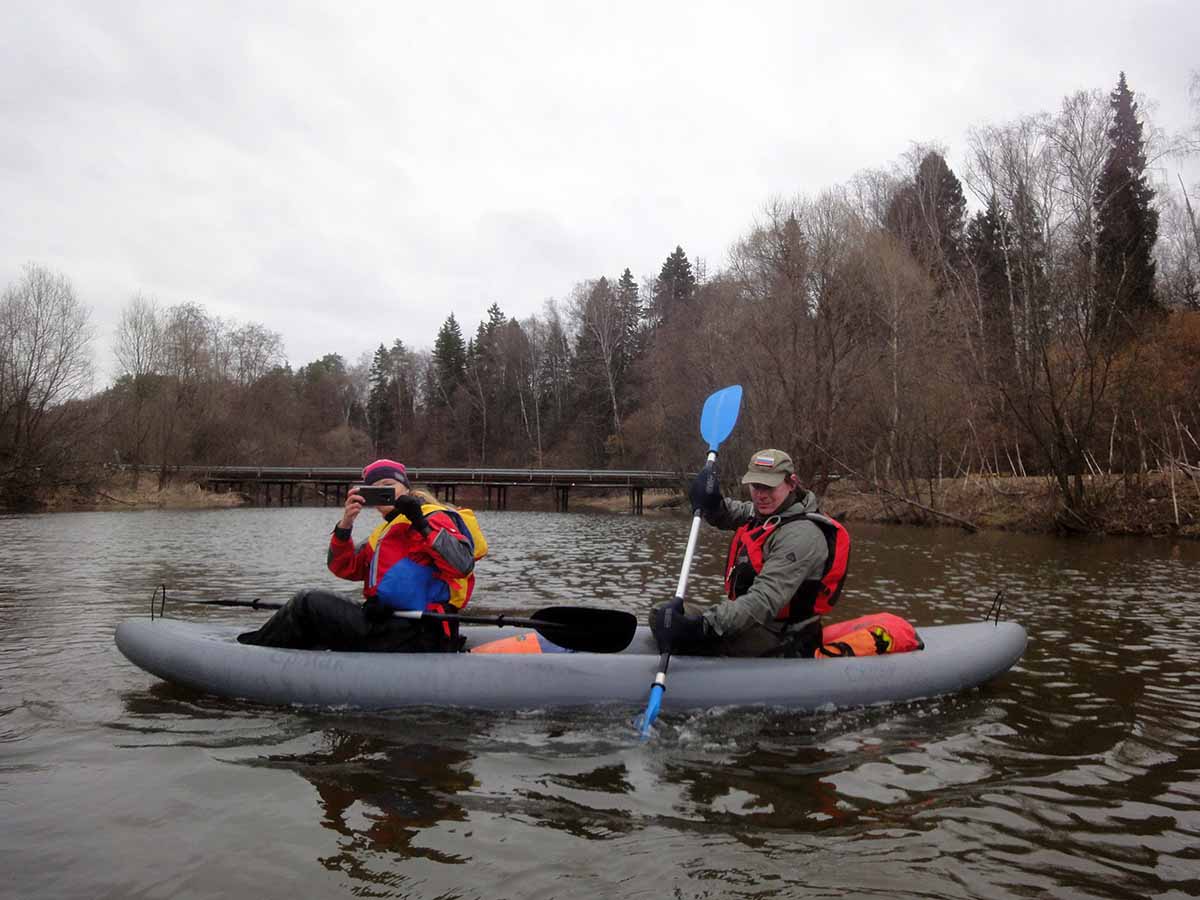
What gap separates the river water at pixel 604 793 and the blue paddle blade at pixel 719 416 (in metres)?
2.84

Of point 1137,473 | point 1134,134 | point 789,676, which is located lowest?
point 789,676

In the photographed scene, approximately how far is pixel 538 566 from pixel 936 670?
7.73 metres

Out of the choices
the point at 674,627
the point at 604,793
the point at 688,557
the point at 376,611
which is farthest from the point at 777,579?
the point at 376,611

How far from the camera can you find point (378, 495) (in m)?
4.41

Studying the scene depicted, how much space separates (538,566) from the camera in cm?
1189

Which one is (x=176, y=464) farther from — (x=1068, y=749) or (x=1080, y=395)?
(x=1068, y=749)

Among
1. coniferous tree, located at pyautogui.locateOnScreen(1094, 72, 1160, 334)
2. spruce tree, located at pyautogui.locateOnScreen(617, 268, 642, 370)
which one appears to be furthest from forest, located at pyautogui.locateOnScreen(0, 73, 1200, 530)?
spruce tree, located at pyautogui.locateOnScreen(617, 268, 642, 370)

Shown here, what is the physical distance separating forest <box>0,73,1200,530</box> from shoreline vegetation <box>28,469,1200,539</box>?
201mm

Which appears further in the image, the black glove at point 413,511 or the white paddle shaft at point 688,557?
the white paddle shaft at point 688,557

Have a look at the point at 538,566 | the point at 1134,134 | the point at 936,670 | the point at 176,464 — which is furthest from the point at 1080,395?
the point at 176,464

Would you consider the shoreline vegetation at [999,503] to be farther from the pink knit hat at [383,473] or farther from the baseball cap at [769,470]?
the pink knit hat at [383,473]

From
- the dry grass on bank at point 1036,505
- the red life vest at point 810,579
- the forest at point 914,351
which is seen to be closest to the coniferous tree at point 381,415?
the forest at point 914,351

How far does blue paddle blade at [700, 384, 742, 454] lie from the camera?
23.0ft

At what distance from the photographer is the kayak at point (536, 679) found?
4.38m
